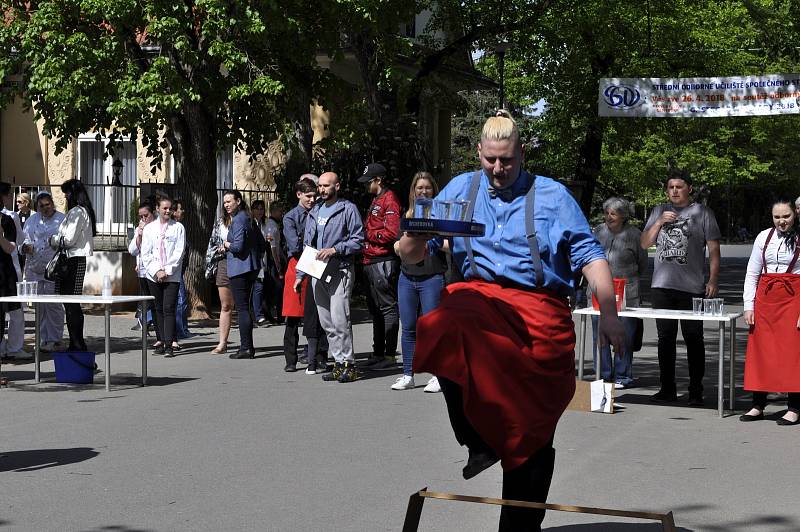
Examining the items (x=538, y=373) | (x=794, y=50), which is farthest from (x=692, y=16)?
(x=538, y=373)

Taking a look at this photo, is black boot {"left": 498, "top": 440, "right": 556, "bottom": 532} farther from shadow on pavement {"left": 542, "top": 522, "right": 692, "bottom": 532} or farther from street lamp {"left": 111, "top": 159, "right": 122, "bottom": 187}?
street lamp {"left": 111, "top": 159, "right": 122, "bottom": 187}

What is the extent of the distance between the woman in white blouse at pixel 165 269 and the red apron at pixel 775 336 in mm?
7357

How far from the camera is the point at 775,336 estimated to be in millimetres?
10133

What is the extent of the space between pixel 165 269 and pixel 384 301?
2.93 metres

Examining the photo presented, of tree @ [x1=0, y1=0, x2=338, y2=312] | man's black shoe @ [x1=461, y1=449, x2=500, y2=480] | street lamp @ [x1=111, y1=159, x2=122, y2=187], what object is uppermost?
tree @ [x1=0, y1=0, x2=338, y2=312]

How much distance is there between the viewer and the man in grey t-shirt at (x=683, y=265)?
11203 millimetres

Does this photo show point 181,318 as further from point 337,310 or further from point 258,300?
point 337,310

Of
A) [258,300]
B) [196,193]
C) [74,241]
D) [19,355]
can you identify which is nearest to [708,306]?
[74,241]

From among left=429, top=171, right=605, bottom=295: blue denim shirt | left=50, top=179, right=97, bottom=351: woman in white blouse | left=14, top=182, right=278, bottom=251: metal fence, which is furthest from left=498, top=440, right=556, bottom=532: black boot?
left=14, top=182, right=278, bottom=251: metal fence

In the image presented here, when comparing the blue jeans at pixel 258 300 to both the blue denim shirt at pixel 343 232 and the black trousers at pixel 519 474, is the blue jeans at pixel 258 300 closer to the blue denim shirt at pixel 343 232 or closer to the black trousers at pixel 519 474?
the blue denim shirt at pixel 343 232

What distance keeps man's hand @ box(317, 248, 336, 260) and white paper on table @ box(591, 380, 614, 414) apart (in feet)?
10.1

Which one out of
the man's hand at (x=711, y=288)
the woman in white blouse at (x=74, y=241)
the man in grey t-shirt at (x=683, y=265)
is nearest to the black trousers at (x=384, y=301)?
the woman in white blouse at (x=74, y=241)

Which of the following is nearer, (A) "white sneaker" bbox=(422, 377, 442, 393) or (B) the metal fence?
(A) "white sneaker" bbox=(422, 377, 442, 393)

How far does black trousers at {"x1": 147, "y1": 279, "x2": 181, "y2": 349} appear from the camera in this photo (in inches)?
603
